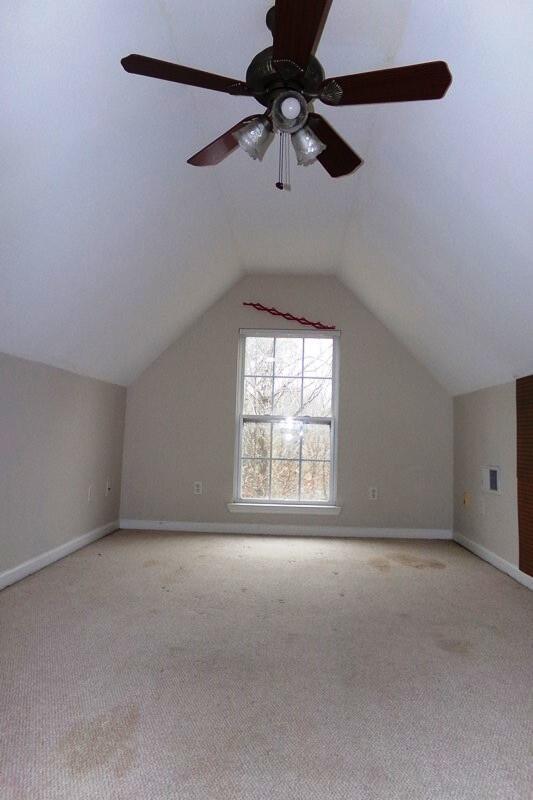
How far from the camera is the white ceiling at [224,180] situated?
184 centimetres

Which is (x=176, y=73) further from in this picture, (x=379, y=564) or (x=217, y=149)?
(x=379, y=564)

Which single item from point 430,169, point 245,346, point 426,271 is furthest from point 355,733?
point 245,346

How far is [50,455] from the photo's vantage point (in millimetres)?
3564

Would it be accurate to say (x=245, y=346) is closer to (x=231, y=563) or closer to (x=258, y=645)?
(x=231, y=563)

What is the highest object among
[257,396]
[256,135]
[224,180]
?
[224,180]

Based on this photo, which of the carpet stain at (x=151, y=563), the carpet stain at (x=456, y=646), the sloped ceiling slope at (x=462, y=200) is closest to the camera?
the sloped ceiling slope at (x=462, y=200)

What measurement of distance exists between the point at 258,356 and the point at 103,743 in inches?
155

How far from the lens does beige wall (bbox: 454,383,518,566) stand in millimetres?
3711

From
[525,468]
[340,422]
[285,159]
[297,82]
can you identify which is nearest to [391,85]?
[297,82]

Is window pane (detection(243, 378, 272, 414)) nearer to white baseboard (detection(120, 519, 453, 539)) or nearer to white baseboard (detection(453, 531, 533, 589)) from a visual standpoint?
white baseboard (detection(120, 519, 453, 539))

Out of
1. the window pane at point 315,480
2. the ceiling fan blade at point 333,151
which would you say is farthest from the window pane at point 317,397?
the ceiling fan blade at point 333,151

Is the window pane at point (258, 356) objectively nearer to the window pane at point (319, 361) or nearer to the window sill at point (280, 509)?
the window pane at point (319, 361)

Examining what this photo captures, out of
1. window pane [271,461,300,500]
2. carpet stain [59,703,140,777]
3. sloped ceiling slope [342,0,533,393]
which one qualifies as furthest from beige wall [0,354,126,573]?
sloped ceiling slope [342,0,533,393]

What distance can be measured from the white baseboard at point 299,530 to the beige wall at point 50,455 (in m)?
0.71
